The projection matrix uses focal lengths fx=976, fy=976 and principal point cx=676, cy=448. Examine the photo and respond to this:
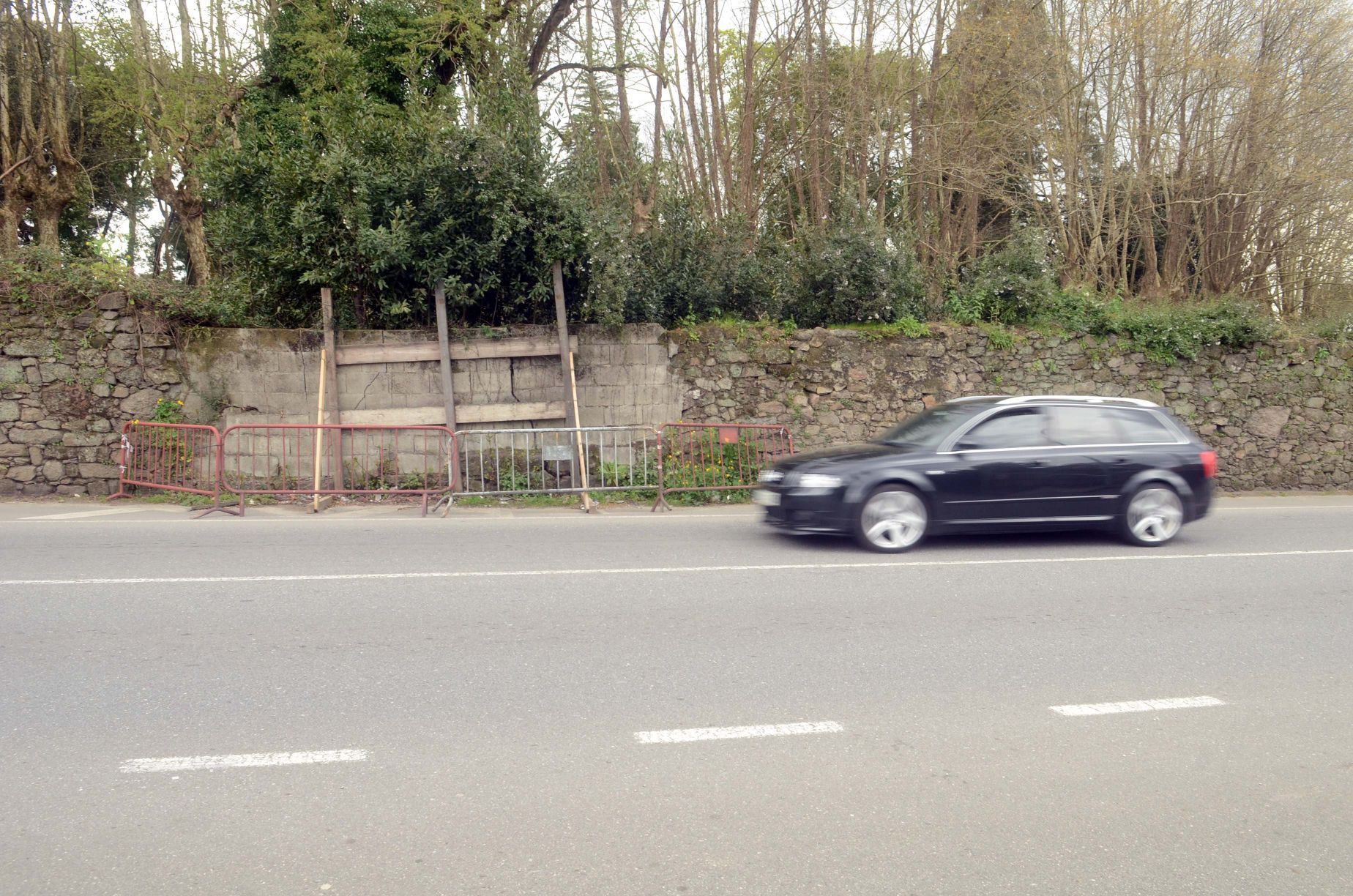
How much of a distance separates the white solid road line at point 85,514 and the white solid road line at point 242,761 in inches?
310

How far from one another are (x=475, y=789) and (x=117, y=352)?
11.6 metres

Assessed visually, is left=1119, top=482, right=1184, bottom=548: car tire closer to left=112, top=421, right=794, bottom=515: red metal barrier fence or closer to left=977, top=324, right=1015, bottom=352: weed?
left=112, top=421, right=794, bottom=515: red metal barrier fence

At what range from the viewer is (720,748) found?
168 inches

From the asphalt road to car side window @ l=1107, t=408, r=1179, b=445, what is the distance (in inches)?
69.4

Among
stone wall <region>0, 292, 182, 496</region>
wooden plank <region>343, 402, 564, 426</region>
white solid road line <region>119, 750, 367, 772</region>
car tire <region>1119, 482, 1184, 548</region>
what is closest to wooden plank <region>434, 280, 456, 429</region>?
wooden plank <region>343, 402, 564, 426</region>

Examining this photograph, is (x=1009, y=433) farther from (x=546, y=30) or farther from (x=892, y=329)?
(x=546, y=30)

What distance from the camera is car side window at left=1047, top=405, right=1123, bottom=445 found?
942 centimetres

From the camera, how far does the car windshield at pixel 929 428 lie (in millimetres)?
9258

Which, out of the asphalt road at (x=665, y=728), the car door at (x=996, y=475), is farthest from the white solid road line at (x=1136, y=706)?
the car door at (x=996, y=475)

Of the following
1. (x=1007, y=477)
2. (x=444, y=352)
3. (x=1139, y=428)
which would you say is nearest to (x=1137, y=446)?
(x=1139, y=428)

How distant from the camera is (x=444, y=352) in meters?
12.7

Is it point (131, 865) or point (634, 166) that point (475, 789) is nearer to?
point (131, 865)

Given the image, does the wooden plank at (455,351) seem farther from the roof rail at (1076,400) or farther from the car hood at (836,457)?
the roof rail at (1076,400)

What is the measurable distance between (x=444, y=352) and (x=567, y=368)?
63.0 inches
